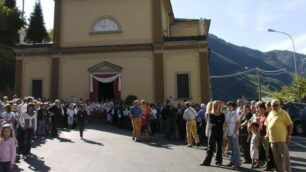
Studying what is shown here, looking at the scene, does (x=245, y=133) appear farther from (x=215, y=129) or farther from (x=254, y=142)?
(x=215, y=129)

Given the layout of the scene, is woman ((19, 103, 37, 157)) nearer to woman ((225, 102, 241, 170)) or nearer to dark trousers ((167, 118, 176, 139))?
woman ((225, 102, 241, 170))

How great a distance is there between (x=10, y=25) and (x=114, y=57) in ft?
66.2

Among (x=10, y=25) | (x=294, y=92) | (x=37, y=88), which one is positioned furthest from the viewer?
(x=294, y=92)

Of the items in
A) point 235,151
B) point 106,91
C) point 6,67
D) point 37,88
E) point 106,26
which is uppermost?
point 106,26

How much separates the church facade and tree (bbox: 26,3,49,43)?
27457 mm

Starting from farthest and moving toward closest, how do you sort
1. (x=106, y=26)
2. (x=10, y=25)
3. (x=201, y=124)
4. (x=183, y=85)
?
(x=10, y=25) → (x=106, y=26) → (x=183, y=85) → (x=201, y=124)

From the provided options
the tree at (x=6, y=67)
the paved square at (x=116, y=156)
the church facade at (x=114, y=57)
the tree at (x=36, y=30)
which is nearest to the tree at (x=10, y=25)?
the tree at (x=6, y=67)

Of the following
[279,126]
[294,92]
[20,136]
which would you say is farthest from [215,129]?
[294,92]

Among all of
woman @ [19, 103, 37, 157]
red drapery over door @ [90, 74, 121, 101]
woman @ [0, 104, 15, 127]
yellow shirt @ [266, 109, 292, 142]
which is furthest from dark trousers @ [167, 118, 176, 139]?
red drapery over door @ [90, 74, 121, 101]

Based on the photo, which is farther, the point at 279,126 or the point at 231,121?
the point at 231,121

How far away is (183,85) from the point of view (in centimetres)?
3130

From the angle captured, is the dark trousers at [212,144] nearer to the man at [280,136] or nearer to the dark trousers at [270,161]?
the dark trousers at [270,161]

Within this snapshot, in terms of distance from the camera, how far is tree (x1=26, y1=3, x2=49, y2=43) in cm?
5988

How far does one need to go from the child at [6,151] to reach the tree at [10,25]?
126 feet
